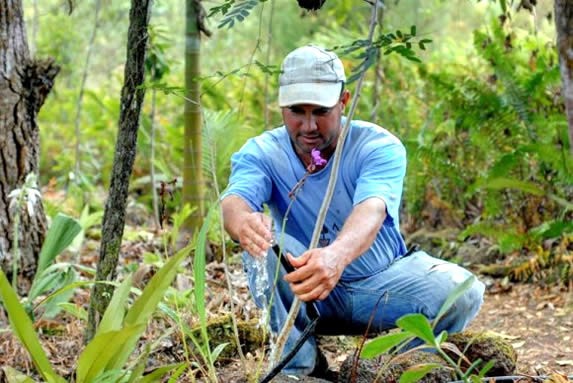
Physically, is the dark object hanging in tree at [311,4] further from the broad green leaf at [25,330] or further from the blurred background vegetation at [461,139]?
the blurred background vegetation at [461,139]

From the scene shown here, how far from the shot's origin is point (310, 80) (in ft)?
11.7

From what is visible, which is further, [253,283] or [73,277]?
[73,277]

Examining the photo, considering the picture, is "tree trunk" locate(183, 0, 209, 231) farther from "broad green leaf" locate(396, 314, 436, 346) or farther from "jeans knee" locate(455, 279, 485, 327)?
"broad green leaf" locate(396, 314, 436, 346)

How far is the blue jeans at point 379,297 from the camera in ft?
12.0

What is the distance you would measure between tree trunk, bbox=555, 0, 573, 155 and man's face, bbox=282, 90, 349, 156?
1.30 metres

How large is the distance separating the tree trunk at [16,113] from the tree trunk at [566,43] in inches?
112

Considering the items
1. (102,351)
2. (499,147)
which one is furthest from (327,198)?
(499,147)

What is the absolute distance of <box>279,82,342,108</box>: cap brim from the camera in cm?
354

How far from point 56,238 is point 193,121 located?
155 cm

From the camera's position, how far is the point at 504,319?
5504mm

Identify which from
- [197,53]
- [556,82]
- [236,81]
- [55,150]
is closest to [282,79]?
[197,53]

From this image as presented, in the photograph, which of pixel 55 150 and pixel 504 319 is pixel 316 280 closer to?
pixel 504 319

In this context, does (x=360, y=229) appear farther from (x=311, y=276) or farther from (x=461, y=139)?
(x=461, y=139)

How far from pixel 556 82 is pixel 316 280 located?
4.02 metres
